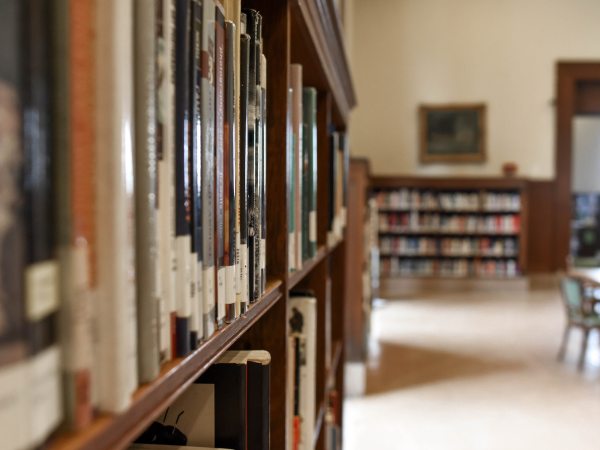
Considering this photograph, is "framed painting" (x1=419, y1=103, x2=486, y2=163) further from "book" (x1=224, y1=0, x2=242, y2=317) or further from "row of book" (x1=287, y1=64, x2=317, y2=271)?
"book" (x1=224, y1=0, x2=242, y2=317)

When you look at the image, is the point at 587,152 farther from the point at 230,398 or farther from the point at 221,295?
the point at 221,295

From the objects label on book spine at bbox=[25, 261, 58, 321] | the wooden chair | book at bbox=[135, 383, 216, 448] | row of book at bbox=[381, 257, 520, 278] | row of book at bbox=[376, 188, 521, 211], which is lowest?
row of book at bbox=[381, 257, 520, 278]

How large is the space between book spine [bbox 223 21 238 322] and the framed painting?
374 inches

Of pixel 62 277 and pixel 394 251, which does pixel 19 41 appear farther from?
pixel 394 251

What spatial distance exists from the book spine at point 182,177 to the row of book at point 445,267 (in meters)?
9.00

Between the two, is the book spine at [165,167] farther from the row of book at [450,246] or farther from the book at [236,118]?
the row of book at [450,246]

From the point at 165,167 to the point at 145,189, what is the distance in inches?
2.0

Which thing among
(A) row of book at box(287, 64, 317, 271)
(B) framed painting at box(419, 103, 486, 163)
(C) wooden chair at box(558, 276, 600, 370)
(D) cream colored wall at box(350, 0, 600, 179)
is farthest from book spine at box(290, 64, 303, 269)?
(B) framed painting at box(419, 103, 486, 163)

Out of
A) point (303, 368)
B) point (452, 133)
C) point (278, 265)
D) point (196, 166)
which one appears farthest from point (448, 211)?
point (196, 166)

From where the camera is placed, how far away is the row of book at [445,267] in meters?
9.18

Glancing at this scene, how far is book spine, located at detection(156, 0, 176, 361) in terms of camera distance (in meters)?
0.43

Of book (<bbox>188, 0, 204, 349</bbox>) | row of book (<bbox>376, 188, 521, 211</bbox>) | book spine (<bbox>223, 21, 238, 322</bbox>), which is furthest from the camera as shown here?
row of book (<bbox>376, 188, 521, 211</bbox>)

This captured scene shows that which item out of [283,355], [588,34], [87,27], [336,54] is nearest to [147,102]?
[87,27]

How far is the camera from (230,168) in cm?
64
